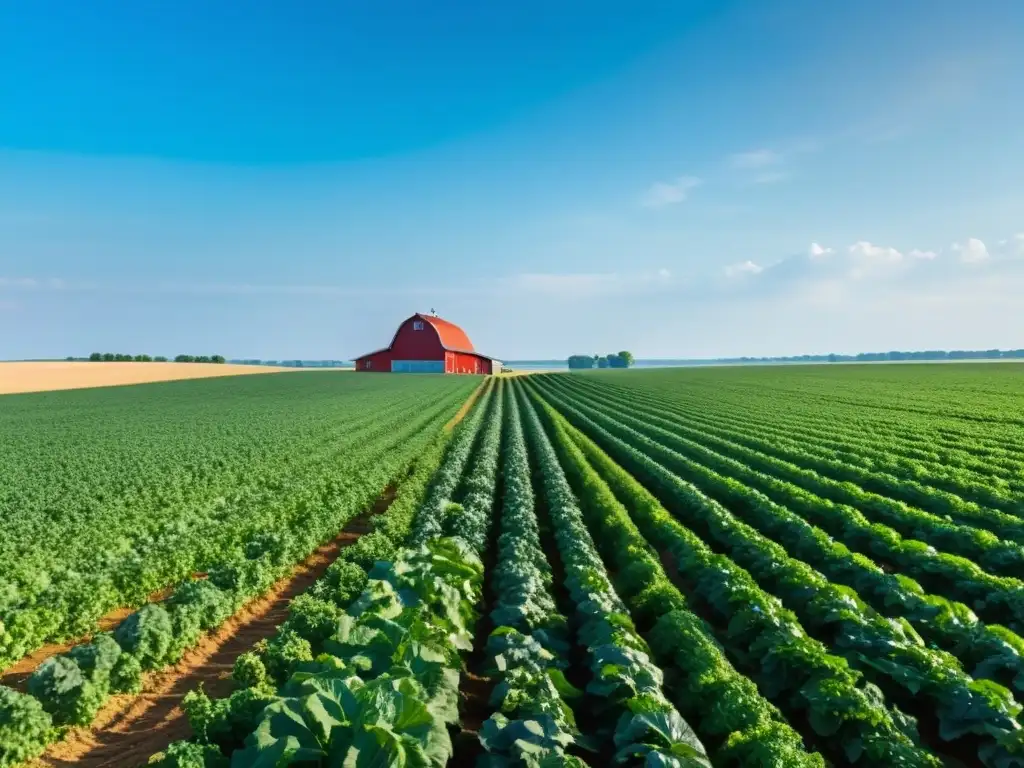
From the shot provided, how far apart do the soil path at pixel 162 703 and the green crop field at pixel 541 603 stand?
128 millimetres

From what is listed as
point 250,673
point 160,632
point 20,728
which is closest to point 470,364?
point 160,632

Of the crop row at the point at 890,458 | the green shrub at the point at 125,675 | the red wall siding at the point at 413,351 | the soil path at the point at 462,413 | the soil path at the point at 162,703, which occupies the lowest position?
the soil path at the point at 162,703

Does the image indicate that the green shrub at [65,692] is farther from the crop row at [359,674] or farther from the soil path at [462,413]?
the soil path at [462,413]

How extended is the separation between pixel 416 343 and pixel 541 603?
8073cm

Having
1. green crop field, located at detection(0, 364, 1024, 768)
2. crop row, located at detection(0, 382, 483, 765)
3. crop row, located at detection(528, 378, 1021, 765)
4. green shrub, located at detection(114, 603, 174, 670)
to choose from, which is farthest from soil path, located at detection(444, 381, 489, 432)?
green shrub, located at detection(114, 603, 174, 670)

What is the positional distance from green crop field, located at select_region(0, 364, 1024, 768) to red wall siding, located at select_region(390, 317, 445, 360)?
64.8 metres

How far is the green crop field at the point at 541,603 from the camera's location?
5516 millimetres

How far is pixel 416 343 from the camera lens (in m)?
87.2

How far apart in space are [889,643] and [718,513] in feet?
19.6

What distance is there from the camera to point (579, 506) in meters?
15.3

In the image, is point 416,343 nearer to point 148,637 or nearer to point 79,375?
point 79,375

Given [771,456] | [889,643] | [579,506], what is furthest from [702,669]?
[771,456]

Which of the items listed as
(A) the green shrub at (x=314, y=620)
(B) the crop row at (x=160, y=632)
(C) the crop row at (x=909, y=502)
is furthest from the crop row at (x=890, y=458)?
(A) the green shrub at (x=314, y=620)

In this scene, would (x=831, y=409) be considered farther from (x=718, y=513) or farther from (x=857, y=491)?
(x=718, y=513)
